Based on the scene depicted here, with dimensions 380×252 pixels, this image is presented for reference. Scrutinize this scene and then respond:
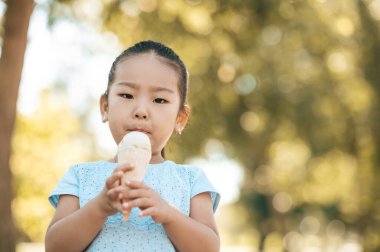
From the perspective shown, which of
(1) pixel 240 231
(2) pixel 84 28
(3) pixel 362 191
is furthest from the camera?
(1) pixel 240 231

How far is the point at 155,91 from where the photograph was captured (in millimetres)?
2984

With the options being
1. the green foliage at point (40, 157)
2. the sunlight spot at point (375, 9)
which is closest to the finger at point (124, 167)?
the sunlight spot at point (375, 9)

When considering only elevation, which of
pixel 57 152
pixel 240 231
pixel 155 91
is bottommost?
pixel 240 231

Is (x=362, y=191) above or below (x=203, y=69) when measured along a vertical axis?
below

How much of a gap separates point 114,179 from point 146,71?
2.21 feet

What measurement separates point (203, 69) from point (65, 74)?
4.34m

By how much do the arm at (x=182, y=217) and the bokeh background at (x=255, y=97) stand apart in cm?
593

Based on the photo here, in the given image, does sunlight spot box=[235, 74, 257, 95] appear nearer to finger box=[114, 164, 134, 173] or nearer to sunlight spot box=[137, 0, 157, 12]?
sunlight spot box=[137, 0, 157, 12]

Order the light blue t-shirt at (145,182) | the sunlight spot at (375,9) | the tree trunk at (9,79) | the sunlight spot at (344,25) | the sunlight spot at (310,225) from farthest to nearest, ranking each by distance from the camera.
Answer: the sunlight spot at (310,225) < the sunlight spot at (375,9) < the sunlight spot at (344,25) < the tree trunk at (9,79) < the light blue t-shirt at (145,182)

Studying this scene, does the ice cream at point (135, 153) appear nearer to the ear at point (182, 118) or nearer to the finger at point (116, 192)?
the finger at point (116, 192)

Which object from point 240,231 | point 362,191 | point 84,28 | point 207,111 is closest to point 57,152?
point 207,111

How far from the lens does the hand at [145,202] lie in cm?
251

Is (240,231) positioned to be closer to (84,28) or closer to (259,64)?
(259,64)

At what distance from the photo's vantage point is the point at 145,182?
118 inches
